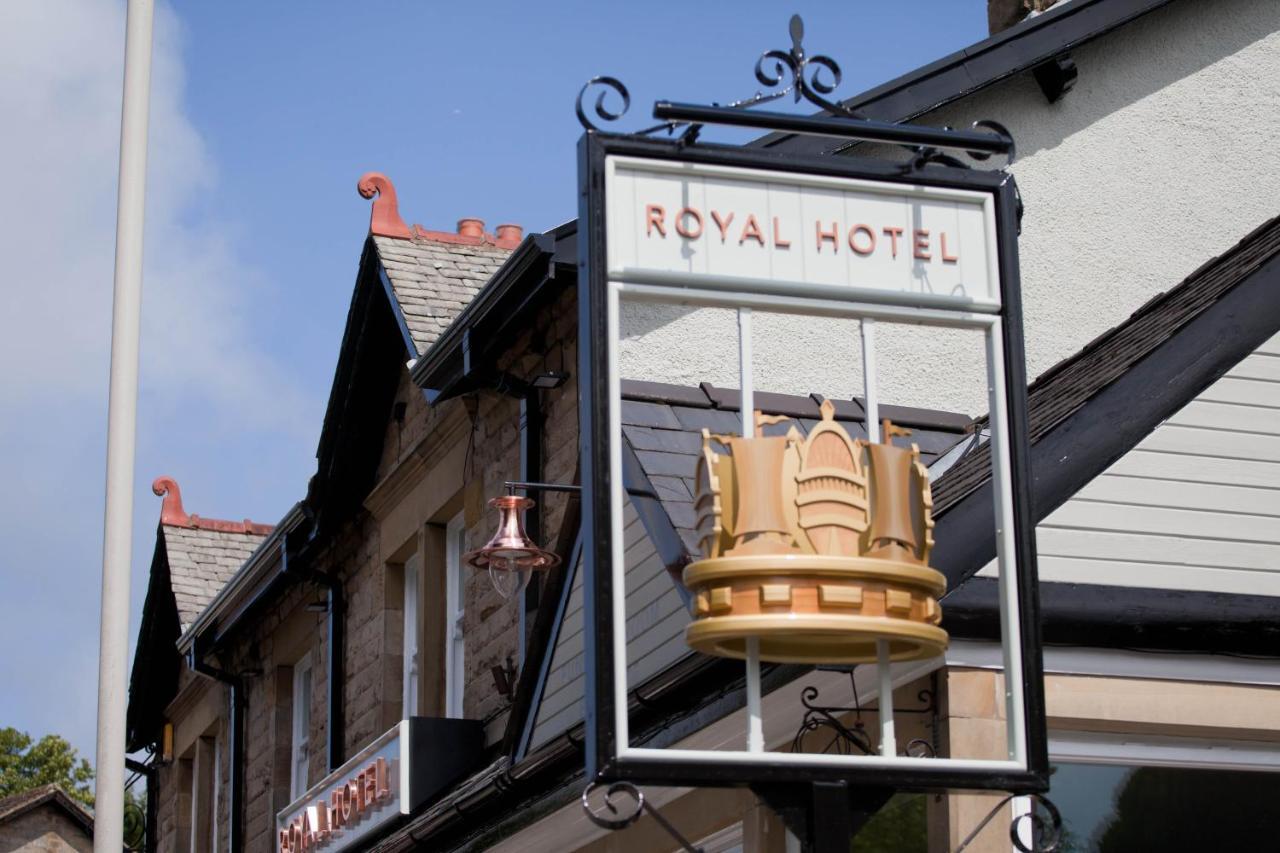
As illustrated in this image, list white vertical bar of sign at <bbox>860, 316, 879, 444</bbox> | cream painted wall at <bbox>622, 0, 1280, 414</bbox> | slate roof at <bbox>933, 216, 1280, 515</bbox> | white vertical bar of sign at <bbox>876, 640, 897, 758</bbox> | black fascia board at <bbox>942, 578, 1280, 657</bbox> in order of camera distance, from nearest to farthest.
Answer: white vertical bar of sign at <bbox>876, 640, 897, 758</bbox>
white vertical bar of sign at <bbox>860, 316, 879, 444</bbox>
black fascia board at <bbox>942, 578, 1280, 657</bbox>
slate roof at <bbox>933, 216, 1280, 515</bbox>
cream painted wall at <bbox>622, 0, 1280, 414</bbox>

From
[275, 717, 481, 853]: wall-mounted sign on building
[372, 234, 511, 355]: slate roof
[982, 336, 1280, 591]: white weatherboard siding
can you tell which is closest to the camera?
[982, 336, 1280, 591]: white weatherboard siding

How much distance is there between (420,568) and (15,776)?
120 ft

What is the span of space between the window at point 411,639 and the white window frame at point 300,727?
2.89m

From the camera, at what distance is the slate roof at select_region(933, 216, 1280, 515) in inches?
346

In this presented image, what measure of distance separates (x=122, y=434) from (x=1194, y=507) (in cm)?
452

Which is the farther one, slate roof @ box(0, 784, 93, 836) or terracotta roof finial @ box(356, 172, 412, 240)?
slate roof @ box(0, 784, 93, 836)

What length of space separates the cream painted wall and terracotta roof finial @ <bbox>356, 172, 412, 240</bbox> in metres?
4.95

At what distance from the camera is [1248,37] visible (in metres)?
13.3

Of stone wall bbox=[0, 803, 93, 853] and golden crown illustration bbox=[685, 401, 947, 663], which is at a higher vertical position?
stone wall bbox=[0, 803, 93, 853]

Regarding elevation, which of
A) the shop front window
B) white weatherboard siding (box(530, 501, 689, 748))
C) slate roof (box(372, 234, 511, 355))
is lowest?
the shop front window

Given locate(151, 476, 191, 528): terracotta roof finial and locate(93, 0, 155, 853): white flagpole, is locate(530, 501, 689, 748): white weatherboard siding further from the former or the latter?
locate(151, 476, 191, 528): terracotta roof finial

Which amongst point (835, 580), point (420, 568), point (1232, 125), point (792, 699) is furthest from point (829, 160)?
point (420, 568)

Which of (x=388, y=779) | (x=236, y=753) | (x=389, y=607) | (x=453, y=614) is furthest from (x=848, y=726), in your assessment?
(x=236, y=753)

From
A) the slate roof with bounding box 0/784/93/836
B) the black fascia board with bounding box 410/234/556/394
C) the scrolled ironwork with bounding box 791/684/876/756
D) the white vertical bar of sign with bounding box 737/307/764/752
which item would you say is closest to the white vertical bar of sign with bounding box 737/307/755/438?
the white vertical bar of sign with bounding box 737/307/764/752
